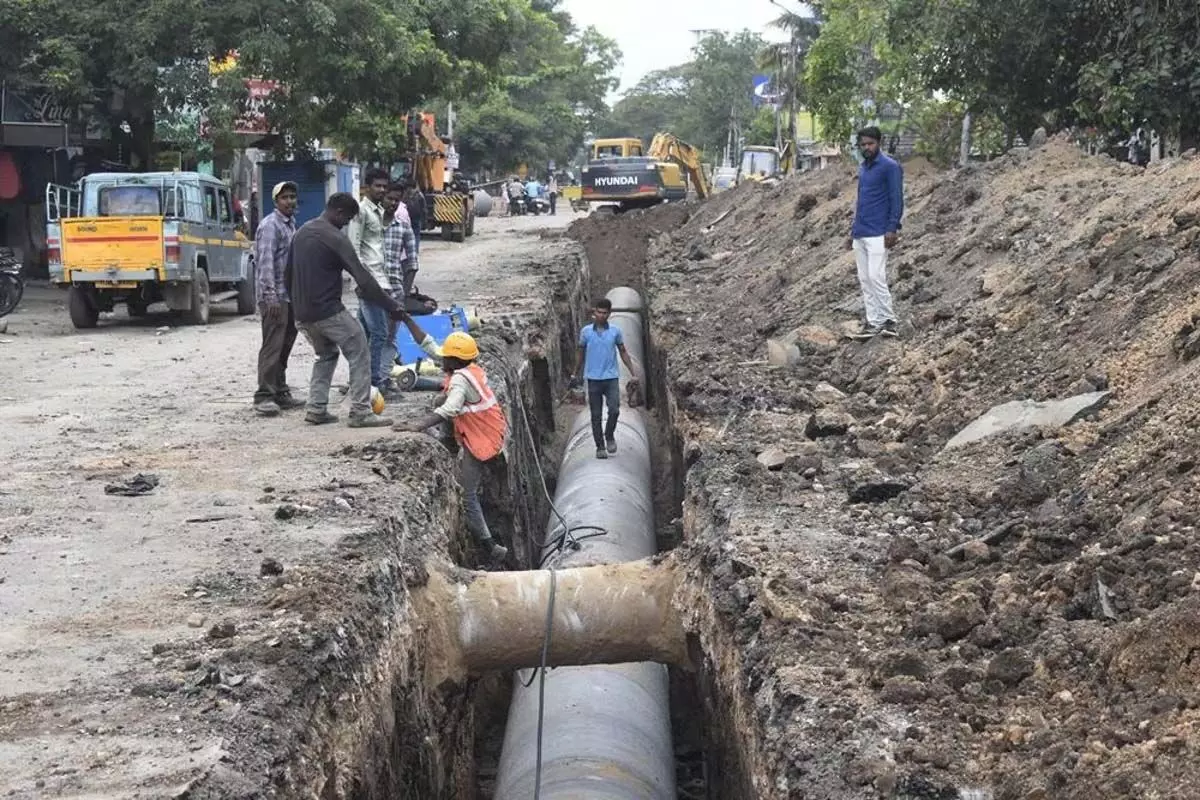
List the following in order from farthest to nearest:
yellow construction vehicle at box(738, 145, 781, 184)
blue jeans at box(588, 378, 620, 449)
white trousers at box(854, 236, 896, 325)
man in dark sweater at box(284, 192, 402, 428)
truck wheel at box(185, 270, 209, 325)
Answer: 1. yellow construction vehicle at box(738, 145, 781, 184)
2. truck wheel at box(185, 270, 209, 325)
3. blue jeans at box(588, 378, 620, 449)
4. white trousers at box(854, 236, 896, 325)
5. man in dark sweater at box(284, 192, 402, 428)

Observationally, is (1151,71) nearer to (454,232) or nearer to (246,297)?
(246,297)

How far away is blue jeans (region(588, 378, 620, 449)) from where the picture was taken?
12.9 metres

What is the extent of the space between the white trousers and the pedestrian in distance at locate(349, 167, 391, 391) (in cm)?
359

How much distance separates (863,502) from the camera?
311 inches

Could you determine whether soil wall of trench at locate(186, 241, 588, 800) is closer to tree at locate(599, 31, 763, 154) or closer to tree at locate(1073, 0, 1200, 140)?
tree at locate(1073, 0, 1200, 140)

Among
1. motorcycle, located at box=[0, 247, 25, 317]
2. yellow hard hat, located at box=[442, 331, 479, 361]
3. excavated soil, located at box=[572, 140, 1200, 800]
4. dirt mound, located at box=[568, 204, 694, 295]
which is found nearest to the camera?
excavated soil, located at box=[572, 140, 1200, 800]

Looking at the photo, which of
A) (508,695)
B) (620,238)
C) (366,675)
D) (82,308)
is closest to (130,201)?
(82,308)

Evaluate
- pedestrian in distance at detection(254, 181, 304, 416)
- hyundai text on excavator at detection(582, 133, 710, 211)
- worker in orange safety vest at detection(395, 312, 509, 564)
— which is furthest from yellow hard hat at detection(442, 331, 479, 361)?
hyundai text on excavator at detection(582, 133, 710, 211)

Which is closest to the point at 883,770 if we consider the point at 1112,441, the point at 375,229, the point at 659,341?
the point at 1112,441

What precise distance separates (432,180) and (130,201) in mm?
17727

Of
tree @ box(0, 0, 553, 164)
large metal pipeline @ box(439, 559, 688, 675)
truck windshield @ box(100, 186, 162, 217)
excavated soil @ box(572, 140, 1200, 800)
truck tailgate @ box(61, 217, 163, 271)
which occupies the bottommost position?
large metal pipeline @ box(439, 559, 688, 675)

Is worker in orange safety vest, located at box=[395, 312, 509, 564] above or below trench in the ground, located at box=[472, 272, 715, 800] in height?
above

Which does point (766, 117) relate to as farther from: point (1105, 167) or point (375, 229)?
point (375, 229)

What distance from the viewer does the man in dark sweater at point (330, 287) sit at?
32.0ft
